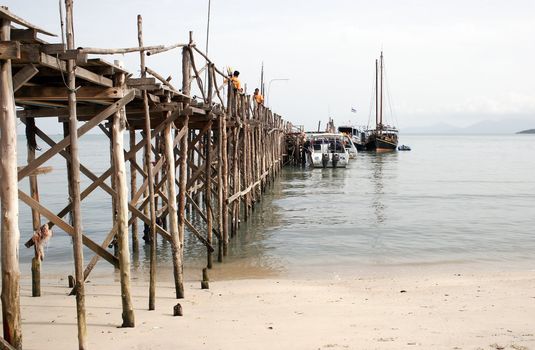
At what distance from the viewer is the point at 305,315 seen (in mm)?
7973

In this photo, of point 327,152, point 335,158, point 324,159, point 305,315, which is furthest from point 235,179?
point 327,152

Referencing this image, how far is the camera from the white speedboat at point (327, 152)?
40.9m

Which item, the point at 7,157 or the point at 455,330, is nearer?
the point at 7,157

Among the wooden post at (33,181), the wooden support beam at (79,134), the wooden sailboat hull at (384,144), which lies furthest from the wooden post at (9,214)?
the wooden sailboat hull at (384,144)

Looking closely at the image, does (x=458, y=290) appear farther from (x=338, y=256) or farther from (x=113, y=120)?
(x=113, y=120)

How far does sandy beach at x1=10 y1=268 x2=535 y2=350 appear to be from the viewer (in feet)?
21.8

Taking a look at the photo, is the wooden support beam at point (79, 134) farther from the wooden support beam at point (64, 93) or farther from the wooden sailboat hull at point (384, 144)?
the wooden sailboat hull at point (384, 144)

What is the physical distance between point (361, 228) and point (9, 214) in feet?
44.4

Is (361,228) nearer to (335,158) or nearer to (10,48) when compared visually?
(10,48)

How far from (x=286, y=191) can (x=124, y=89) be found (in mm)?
20955

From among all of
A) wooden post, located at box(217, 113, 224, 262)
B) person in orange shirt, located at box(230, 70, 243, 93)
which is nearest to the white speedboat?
person in orange shirt, located at box(230, 70, 243, 93)

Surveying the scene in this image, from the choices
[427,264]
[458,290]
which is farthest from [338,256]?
[458,290]

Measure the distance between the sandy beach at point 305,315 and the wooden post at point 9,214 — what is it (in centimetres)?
140

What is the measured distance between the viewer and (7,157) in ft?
16.6
